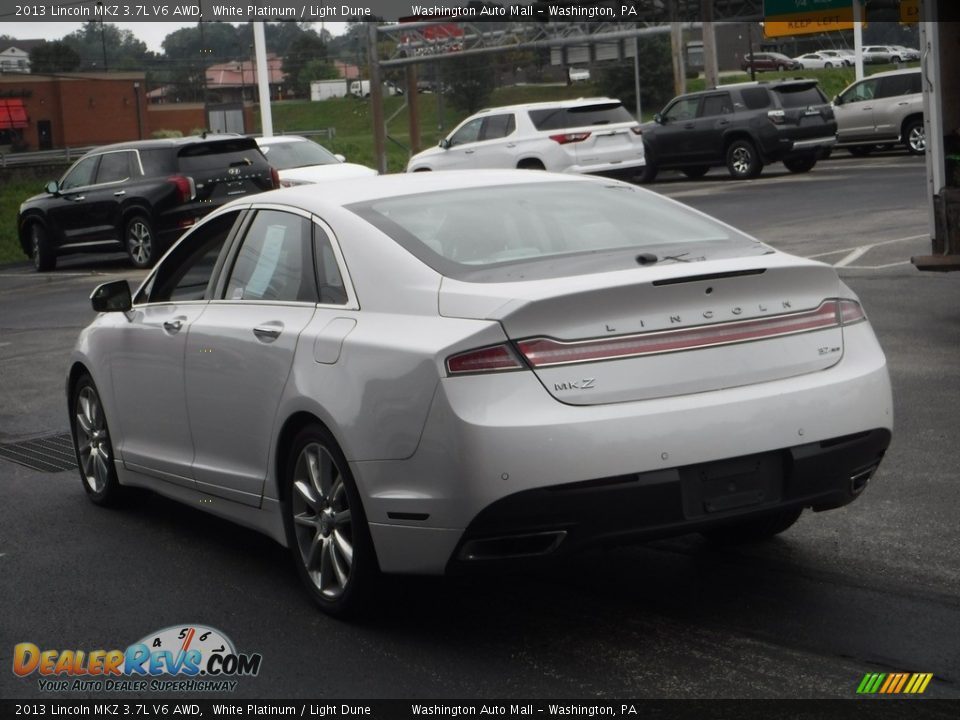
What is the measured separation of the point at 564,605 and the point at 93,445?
10.5 feet

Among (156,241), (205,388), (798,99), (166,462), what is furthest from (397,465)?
(798,99)

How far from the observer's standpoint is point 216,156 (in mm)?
22281

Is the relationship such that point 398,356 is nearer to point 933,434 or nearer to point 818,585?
point 818,585

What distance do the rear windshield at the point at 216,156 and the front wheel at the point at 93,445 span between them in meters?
14.6

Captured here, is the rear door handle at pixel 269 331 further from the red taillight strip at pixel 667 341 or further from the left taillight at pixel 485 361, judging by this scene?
the red taillight strip at pixel 667 341

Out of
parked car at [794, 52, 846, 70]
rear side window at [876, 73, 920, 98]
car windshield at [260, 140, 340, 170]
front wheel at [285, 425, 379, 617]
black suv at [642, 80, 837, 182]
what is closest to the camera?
front wheel at [285, 425, 379, 617]

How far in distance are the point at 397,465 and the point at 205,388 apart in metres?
1.59

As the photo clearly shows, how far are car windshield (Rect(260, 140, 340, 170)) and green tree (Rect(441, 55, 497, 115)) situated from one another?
65.3 m

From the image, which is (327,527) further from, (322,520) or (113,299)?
(113,299)

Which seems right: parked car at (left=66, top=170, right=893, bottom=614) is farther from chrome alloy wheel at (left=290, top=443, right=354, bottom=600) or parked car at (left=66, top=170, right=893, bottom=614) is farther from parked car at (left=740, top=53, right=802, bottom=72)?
parked car at (left=740, top=53, right=802, bottom=72)

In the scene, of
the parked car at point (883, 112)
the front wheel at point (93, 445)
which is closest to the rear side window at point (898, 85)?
the parked car at point (883, 112)

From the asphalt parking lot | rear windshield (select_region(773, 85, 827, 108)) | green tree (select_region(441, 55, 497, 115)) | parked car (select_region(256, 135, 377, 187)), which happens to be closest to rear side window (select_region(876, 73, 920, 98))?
rear windshield (select_region(773, 85, 827, 108))

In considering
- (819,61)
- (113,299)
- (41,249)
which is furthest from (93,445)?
(819,61)

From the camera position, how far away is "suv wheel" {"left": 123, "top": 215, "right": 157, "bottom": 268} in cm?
2208
